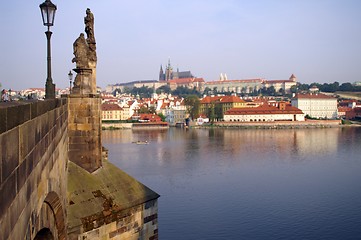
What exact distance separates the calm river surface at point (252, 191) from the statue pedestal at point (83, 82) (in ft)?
38.7

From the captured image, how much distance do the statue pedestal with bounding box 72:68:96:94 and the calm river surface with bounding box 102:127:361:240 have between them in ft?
38.7

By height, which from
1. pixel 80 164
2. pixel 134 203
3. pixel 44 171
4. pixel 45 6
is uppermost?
pixel 45 6

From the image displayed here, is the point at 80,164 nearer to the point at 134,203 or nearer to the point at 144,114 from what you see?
the point at 134,203

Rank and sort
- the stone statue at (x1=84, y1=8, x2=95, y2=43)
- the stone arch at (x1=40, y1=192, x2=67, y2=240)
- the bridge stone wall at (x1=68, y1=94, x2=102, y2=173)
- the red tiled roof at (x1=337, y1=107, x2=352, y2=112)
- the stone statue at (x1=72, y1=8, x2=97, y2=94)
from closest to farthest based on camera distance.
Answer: the stone arch at (x1=40, y1=192, x2=67, y2=240), the bridge stone wall at (x1=68, y1=94, x2=102, y2=173), the stone statue at (x1=72, y1=8, x2=97, y2=94), the stone statue at (x1=84, y1=8, x2=95, y2=43), the red tiled roof at (x1=337, y1=107, x2=352, y2=112)

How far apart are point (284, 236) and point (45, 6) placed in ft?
53.4

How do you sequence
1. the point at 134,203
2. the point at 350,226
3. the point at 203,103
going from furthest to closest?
the point at 203,103
the point at 350,226
the point at 134,203

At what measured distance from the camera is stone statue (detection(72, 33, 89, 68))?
32.5ft

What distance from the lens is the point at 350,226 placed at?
22.1m

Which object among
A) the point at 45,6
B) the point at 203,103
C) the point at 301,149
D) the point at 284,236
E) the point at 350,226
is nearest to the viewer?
the point at 45,6

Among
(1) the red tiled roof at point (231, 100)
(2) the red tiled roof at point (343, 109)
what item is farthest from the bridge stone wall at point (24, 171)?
(2) the red tiled roof at point (343, 109)

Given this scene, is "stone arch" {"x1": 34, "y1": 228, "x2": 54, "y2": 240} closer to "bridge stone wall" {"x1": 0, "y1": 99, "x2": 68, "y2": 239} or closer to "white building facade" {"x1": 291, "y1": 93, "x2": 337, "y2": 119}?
"bridge stone wall" {"x1": 0, "y1": 99, "x2": 68, "y2": 239}

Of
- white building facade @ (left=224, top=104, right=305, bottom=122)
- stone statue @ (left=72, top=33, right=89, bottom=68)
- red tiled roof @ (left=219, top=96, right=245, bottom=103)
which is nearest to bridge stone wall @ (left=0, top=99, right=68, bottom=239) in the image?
stone statue @ (left=72, top=33, right=89, bottom=68)

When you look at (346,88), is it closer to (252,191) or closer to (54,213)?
(252,191)

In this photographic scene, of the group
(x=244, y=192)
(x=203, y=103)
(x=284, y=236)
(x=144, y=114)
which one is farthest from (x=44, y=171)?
(x=203, y=103)
